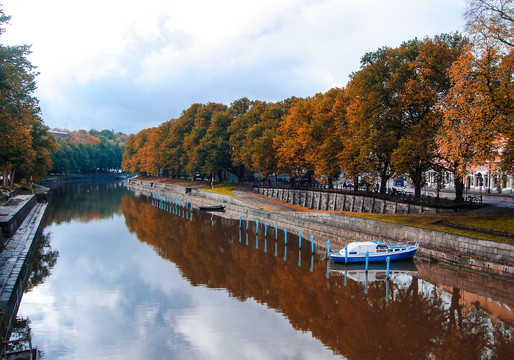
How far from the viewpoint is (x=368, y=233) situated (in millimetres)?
34906

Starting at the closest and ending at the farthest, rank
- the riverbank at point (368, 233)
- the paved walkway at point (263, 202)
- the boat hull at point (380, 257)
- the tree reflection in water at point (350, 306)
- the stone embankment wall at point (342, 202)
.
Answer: the tree reflection in water at point (350, 306), the riverbank at point (368, 233), the boat hull at point (380, 257), the stone embankment wall at point (342, 202), the paved walkway at point (263, 202)

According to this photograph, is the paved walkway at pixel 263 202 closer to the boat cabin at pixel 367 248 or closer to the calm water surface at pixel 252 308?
the calm water surface at pixel 252 308

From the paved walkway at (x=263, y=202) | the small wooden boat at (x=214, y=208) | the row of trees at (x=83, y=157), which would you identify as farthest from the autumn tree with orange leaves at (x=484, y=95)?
the row of trees at (x=83, y=157)

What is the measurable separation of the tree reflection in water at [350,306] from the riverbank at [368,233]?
3.44m

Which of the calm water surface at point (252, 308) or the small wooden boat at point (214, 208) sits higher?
the small wooden boat at point (214, 208)

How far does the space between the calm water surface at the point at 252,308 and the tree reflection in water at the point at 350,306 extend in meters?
0.07

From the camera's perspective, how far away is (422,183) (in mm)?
37250

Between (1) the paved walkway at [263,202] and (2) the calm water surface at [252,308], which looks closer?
(2) the calm water surface at [252,308]

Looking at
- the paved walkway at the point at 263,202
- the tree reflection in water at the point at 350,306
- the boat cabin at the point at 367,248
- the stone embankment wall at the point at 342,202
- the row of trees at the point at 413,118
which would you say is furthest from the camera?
the paved walkway at the point at 263,202

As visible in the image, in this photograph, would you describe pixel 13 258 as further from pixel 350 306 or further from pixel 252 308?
pixel 350 306

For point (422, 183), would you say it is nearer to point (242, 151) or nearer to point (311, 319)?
point (311, 319)

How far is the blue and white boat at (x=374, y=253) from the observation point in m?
29.2

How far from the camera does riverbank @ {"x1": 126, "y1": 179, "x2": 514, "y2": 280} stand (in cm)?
2469

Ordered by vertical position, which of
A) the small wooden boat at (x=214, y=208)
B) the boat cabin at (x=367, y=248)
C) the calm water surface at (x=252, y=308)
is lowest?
the calm water surface at (x=252, y=308)
